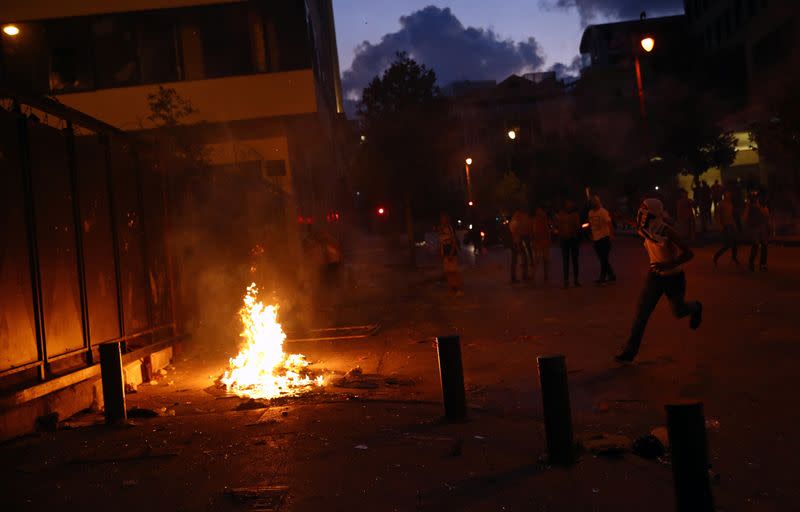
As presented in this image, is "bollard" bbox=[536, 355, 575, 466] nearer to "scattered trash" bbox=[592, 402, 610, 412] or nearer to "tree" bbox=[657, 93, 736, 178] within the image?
"scattered trash" bbox=[592, 402, 610, 412]

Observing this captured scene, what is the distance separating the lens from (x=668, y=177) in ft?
146

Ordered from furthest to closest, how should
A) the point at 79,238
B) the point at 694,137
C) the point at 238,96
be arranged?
the point at 694,137
the point at 238,96
the point at 79,238

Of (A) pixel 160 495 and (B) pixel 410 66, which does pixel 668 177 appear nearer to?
(B) pixel 410 66

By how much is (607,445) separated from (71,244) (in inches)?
204

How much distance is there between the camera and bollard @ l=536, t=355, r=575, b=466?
4.98m

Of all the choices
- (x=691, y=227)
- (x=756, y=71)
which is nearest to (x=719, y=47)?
(x=756, y=71)

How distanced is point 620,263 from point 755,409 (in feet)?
54.9

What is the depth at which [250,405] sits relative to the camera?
733cm

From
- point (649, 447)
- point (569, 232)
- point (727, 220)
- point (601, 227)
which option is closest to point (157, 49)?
point (569, 232)

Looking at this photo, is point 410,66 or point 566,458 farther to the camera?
point 410,66

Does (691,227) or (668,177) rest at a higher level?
(668,177)

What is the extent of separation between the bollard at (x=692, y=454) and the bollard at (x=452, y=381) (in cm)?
278

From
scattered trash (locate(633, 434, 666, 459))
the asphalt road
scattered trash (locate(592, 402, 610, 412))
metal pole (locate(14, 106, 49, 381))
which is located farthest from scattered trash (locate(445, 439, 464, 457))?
metal pole (locate(14, 106, 49, 381))

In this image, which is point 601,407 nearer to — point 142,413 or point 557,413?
point 557,413
